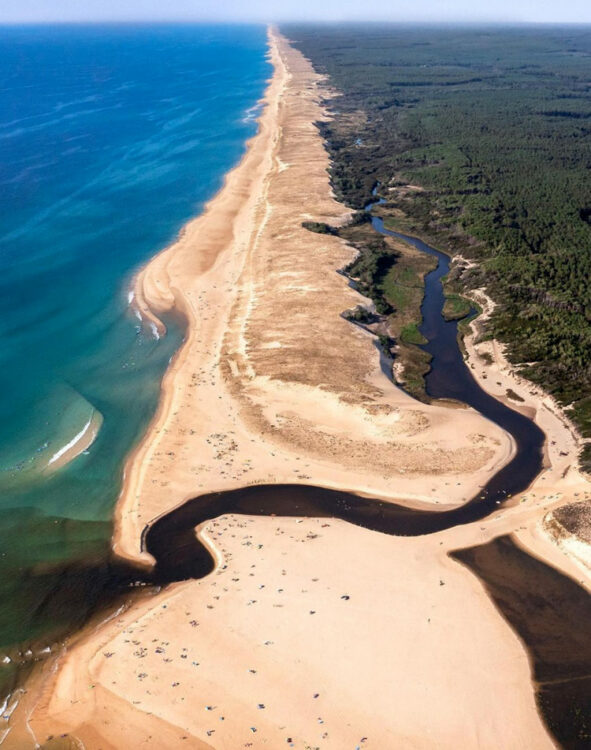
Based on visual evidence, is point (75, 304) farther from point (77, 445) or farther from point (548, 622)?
point (548, 622)

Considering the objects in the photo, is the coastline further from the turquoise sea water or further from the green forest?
the green forest

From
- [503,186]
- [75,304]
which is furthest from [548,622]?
[503,186]

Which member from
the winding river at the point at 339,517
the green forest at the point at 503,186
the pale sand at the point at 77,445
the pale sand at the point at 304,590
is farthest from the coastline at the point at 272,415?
the green forest at the point at 503,186

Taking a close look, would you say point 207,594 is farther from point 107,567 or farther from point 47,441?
point 47,441

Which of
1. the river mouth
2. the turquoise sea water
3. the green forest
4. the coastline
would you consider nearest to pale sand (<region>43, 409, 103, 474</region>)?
the turquoise sea water

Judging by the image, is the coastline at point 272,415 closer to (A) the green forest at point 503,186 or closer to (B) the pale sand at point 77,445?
(B) the pale sand at point 77,445

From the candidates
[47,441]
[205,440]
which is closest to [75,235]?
[47,441]
